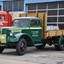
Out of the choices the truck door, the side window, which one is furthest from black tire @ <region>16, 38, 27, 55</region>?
the side window

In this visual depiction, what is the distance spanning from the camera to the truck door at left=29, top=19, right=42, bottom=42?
16552 millimetres

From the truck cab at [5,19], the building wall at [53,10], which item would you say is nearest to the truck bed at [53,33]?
the truck cab at [5,19]

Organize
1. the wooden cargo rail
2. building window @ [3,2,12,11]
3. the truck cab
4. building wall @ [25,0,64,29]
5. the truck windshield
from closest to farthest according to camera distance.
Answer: the truck windshield
the wooden cargo rail
the truck cab
building wall @ [25,0,64,29]
building window @ [3,2,12,11]

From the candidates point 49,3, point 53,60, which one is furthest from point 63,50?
point 49,3

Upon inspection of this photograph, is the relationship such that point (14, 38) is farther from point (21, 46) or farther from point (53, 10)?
point (53, 10)

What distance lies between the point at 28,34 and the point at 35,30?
2.18ft

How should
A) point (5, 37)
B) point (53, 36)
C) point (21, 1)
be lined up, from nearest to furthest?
point (5, 37)
point (53, 36)
point (21, 1)

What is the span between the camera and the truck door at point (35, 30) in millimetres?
16552

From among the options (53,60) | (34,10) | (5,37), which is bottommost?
(53,60)

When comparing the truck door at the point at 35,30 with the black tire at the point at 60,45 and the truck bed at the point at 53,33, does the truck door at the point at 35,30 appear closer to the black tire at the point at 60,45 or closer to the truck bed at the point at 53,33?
the truck bed at the point at 53,33

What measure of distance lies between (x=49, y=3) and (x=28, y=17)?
11.4 metres

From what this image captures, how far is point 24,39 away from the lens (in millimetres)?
15922

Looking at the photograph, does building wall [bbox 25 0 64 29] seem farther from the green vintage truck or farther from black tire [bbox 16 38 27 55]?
black tire [bbox 16 38 27 55]

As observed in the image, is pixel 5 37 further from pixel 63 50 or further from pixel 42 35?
pixel 63 50
